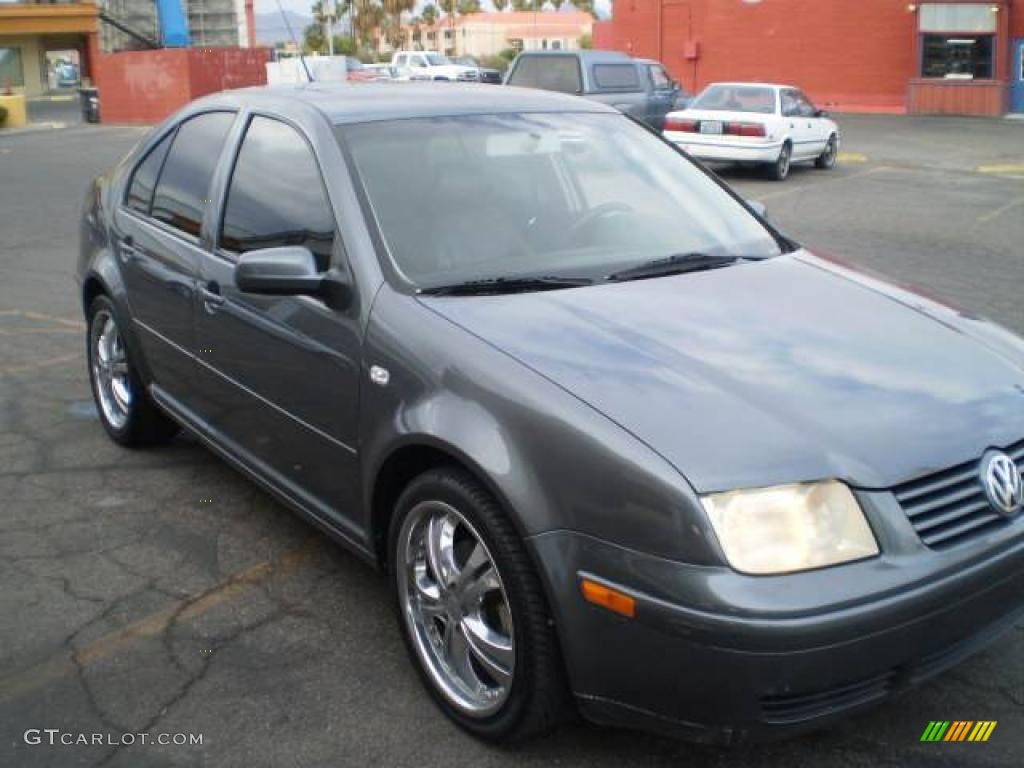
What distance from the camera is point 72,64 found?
3391 inches

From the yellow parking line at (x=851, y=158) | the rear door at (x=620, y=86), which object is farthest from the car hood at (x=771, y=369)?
the yellow parking line at (x=851, y=158)

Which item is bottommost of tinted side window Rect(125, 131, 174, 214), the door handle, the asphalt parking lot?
the asphalt parking lot

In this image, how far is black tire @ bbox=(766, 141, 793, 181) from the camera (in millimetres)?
17695

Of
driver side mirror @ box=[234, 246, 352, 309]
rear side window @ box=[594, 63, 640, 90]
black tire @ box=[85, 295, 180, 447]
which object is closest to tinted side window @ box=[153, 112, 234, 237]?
black tire @ box=[85, 295, 180, 447]

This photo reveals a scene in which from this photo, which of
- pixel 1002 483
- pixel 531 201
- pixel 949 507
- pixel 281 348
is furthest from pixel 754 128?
pixel 949 507

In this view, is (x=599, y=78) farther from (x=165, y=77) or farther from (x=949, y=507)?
(x=165, y=77)

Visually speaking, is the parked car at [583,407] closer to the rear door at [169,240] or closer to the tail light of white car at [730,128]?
the rear door at [169,240]

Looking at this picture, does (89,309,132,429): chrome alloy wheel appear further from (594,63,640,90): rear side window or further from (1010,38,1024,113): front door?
(1010,38,1024,113): front door

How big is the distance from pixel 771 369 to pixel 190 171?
268 centimetres

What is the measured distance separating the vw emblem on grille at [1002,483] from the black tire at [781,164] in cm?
1547

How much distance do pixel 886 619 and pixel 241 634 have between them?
2.06m

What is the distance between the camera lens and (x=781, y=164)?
1777cm

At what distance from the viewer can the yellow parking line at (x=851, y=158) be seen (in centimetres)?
2090

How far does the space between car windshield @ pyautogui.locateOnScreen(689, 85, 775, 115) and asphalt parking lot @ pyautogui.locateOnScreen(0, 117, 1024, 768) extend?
1353 centimetres
